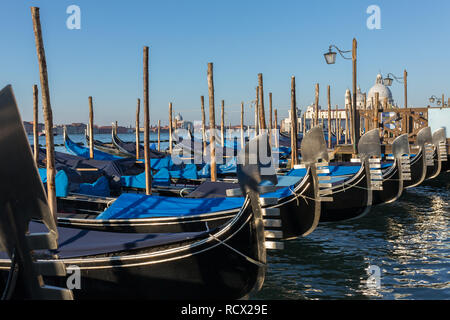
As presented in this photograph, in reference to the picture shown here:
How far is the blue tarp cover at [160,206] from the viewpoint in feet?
21.9

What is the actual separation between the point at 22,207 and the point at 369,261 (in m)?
6.05

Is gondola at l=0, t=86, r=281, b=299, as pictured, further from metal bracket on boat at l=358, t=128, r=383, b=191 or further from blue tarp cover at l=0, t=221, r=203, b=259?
metal bracket on boat at l=358, t=128, r=383, b=191

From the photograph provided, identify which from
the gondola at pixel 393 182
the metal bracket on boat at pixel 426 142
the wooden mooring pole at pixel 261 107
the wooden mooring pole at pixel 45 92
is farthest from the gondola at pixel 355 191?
the wooden mooring pole at pixel 45 92

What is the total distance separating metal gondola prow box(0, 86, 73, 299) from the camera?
2.08 meters

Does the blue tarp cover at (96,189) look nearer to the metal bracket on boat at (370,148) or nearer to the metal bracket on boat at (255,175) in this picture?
the metal bracket on boat at (370,148)

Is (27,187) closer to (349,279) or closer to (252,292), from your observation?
(252,292)

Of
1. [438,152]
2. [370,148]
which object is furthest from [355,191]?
[438,152]

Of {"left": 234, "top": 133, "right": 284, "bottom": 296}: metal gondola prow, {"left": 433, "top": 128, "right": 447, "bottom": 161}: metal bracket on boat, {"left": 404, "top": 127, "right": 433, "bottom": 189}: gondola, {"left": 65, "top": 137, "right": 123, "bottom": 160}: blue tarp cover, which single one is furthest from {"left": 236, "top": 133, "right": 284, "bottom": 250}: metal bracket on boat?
{"left": 65, "top": 137, "right": 123, "bottom": 160}: blue tarp cover

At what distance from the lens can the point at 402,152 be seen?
9.73 metres

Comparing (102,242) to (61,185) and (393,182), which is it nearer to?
(61,185)

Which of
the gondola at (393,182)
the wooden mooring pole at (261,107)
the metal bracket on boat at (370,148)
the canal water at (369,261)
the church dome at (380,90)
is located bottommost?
the canal water at (369,261)

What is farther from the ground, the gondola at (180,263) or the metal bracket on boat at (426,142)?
the metal bracket on boat at (426,142)

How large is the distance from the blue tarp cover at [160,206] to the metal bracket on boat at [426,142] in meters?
6.95
